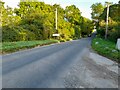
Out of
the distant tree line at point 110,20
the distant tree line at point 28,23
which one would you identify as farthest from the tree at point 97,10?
the distant tree line at point 28,23

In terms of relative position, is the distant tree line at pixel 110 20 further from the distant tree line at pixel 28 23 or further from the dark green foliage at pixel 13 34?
the dark green foliage at pixel 13 34

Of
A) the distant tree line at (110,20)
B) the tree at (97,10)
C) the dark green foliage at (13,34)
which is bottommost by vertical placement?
the dark green foliage at (13,34)

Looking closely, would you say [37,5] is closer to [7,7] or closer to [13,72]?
[7,7]

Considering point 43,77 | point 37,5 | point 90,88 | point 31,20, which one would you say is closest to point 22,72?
point 43,77

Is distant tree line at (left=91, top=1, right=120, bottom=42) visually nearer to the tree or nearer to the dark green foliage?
the tree

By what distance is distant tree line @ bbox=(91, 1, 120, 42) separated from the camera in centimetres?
3442

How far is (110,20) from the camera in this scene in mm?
46312

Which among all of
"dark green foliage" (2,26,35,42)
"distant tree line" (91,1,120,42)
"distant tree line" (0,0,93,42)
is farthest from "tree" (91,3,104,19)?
"dark green foliage" (2,26,35,42)

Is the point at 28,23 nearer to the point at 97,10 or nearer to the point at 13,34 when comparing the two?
the point at 13,34

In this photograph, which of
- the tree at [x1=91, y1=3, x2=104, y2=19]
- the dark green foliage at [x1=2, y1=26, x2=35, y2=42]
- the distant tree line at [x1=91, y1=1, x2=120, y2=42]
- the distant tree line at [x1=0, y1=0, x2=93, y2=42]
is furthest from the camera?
the tree at [x1=91, y1=3, x2=104, y2=19]

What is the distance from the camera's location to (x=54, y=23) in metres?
48.9

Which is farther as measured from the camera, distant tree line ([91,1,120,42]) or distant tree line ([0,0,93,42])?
distant tree line ([91,1,120,42])

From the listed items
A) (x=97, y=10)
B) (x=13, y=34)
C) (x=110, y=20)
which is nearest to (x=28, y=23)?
(x=13, y=34)

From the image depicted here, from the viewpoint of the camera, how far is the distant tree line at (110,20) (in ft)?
113
